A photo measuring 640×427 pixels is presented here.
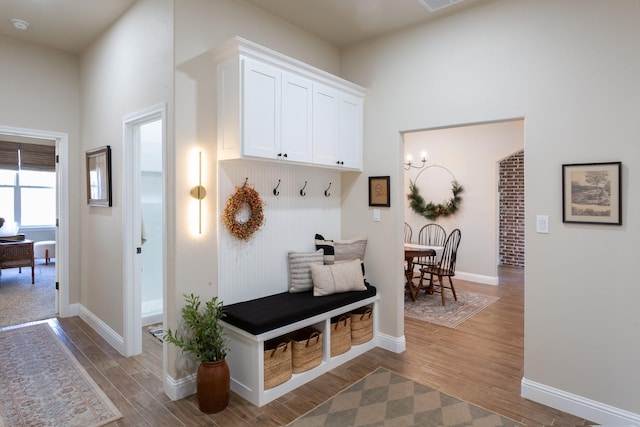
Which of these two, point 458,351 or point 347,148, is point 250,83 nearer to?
point 347,148

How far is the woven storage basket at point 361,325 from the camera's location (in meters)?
3.40

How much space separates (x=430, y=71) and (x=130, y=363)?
3749mm

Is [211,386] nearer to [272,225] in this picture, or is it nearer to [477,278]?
[272,225]

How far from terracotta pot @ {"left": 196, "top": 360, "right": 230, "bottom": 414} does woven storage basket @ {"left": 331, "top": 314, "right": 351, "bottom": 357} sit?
104cm

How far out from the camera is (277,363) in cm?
267

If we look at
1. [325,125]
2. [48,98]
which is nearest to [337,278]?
[325,125]

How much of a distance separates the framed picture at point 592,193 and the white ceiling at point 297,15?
5.24 ft

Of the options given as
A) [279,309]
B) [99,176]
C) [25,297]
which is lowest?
[25,297]

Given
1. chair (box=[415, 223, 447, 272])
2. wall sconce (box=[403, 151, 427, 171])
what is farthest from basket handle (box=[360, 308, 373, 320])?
wall sconce (box=[403, 151, 427, 171])

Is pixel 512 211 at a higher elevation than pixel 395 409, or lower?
higher

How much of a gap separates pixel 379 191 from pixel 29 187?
28.0 feet

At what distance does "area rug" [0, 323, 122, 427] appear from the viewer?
2399mm

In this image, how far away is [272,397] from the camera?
2633 mm

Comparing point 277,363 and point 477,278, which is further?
point 477,278
